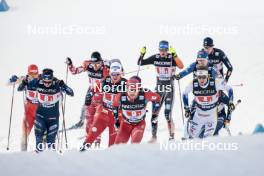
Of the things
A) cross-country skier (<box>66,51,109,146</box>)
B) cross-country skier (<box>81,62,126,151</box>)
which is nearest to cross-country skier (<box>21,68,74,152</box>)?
cross-country skier (<box>81,62,126,151</box>)

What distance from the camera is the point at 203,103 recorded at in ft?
41.2

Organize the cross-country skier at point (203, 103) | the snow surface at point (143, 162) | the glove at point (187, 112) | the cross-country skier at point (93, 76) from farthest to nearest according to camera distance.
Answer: the cross-country skier at point (93, 76) < the glove at point (187, 112) < the cross-country skier at point (203, 103) < the snow surface at point (143, 162)

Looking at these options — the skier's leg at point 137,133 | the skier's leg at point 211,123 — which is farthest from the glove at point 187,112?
the skier's leg at point 137,133

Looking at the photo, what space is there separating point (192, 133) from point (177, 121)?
4.91 m

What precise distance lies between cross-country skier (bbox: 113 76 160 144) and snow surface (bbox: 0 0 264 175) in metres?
2.10

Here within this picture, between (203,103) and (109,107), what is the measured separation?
199 centimetres

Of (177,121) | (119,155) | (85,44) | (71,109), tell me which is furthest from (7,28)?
(119,155)

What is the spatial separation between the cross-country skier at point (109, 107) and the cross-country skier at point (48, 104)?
0.71 m

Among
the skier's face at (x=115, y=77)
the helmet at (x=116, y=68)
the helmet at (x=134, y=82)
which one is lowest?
the helmet at (x=134, y=82)

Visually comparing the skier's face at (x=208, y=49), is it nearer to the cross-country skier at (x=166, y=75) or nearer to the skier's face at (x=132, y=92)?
the cross-country skier at (x=166, y=75)

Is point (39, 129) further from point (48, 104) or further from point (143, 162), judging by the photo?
point (143, 162)

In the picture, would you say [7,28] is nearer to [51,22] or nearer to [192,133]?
[51,22]

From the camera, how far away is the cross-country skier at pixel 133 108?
1206 cm

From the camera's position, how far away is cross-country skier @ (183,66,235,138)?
12414 millimetres
